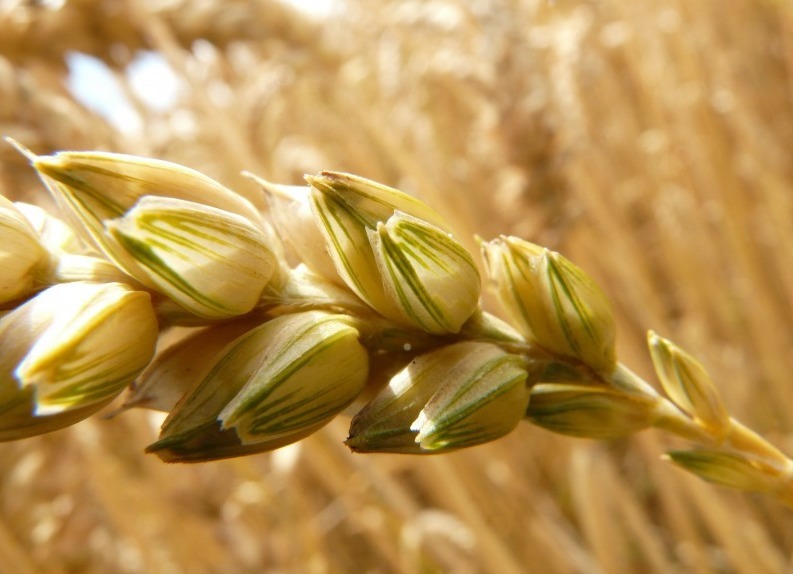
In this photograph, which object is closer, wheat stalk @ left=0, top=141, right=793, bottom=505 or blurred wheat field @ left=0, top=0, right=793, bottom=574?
wheat stalk @ left=0, top=141, right=793, bottom=505

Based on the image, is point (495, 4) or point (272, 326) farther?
point (495, 4)

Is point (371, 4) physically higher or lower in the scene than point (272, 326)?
higher

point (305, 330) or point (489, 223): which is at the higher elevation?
point (305, 330)

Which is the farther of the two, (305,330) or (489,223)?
(489,223)

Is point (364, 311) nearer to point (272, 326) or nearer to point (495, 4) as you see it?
point (272, 326)

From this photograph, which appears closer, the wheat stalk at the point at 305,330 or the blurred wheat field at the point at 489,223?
the wheat stalk at the point at 305,330

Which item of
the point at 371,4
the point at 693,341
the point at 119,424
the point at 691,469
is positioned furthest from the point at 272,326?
the point at 371,4

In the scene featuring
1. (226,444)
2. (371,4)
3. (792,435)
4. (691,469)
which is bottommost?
(792,435)

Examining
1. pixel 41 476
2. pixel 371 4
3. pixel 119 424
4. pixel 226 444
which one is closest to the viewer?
pixel 226 444
